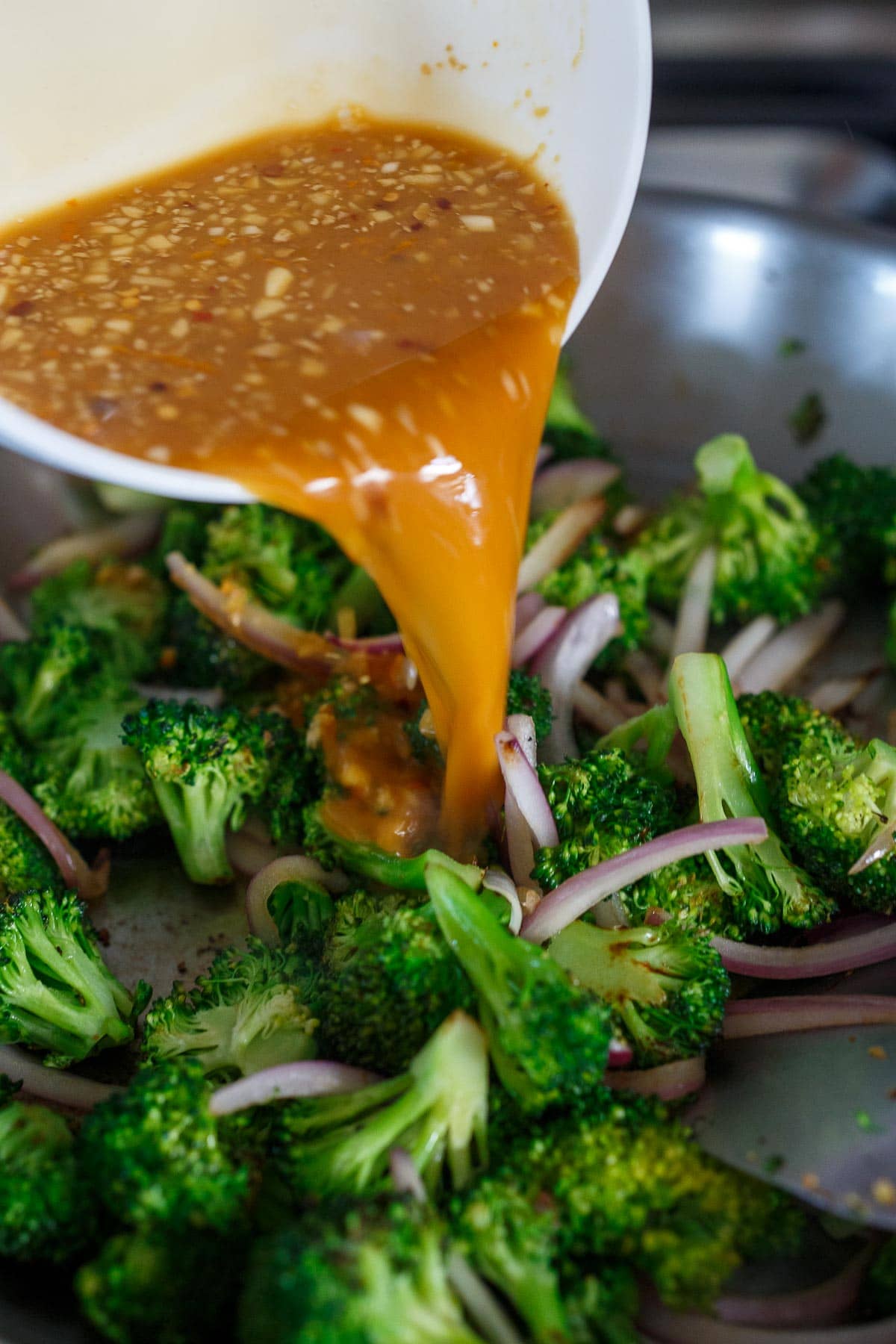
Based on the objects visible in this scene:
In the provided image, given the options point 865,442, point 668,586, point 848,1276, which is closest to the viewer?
point 848,1276

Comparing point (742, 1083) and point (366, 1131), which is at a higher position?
point (366, 1131)

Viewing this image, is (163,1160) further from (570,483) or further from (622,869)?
(570,483)

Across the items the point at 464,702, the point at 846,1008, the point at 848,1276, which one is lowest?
the point at 848,1276

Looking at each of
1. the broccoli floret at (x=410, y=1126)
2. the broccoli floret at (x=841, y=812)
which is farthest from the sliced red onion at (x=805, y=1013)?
the broccoli floret at (x=410, y=1126)

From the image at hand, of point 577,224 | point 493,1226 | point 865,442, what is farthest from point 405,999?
point 865,442

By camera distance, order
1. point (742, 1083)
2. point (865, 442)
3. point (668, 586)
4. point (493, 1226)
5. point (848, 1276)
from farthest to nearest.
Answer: point (865, 442)
point (668, 586)
point (742, 1083)
point (848, 1276)
point (493, 1226)

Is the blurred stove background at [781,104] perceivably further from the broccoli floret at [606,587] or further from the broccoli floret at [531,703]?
the broccoli floret at [531,703]

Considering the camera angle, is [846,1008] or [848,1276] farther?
[846,1008]

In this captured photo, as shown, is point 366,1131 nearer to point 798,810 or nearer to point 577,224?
point 798,810
